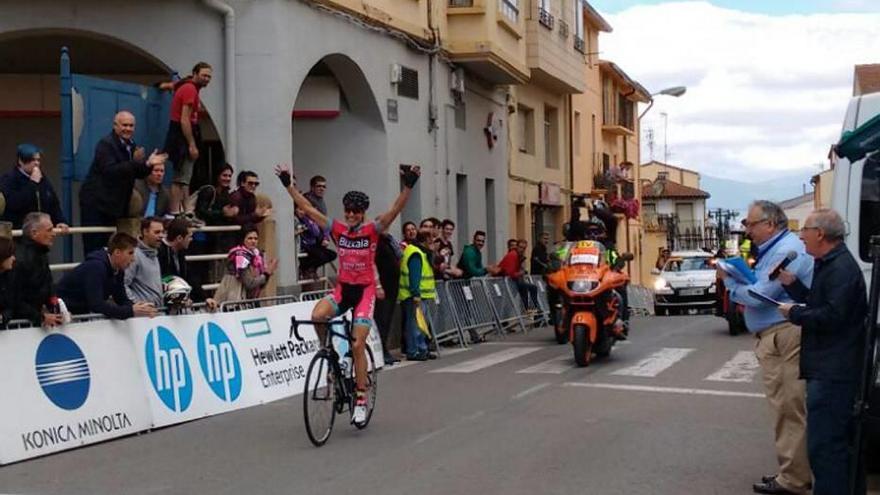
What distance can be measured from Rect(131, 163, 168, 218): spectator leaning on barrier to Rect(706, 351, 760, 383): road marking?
22.1ft

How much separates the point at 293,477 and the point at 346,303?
7.47 ft

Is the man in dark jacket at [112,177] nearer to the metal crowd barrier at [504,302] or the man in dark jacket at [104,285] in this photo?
the man in dark jacket at [104,285]

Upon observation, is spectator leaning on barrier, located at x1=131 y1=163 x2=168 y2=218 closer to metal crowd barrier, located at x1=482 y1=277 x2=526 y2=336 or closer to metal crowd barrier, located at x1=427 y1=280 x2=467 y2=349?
metal crowd barrier, located at x1=427 y1=280 x2=467 y2=349

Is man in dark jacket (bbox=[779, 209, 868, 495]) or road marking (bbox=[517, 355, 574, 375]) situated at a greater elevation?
man in dark jacket (bbox=[779, 209, 868, 495])

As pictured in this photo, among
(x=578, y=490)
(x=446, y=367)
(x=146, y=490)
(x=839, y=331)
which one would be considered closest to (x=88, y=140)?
(x=446, y=367)

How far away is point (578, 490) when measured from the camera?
26.8 feet

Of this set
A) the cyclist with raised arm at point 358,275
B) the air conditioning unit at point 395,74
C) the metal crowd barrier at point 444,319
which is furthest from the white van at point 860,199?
the air conditioning unit at point 395,74

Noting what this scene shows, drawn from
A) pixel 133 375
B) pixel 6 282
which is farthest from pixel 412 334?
pixel 6 282

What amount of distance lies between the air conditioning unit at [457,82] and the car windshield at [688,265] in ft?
41.0

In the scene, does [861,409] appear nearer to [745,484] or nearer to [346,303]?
[745,484]

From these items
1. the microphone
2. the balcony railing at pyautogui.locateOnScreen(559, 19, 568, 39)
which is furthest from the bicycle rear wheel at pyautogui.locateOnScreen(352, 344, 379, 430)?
the balcony railing at pyautogui.locateOnScreen(559, 19, 568, 39)

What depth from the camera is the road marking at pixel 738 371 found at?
14.5 metres

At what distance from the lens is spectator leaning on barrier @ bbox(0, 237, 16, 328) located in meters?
9.92

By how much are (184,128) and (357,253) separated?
18.8 feet
